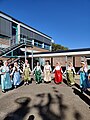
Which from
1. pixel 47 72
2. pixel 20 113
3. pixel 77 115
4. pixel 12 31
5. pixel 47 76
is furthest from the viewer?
pixel 12 31

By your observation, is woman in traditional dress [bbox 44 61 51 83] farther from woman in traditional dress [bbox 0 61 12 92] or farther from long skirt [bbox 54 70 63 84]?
woman in traditional dress [bbox 0 61 12 92]

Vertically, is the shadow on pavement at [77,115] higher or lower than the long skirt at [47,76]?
lower

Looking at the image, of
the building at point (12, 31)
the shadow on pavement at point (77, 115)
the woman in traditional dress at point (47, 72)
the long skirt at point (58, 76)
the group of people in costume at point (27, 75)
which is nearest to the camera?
the shadow on pavement at point (77, 115)

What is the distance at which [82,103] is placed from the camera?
642 centimetres

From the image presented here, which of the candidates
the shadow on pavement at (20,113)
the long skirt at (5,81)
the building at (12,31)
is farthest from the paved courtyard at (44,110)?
the building at (12,31)

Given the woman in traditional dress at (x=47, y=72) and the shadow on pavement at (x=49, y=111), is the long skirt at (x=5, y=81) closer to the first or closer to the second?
the shadow on pavement at (x=49, y=111)

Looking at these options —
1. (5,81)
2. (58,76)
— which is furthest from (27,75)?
(5,81)

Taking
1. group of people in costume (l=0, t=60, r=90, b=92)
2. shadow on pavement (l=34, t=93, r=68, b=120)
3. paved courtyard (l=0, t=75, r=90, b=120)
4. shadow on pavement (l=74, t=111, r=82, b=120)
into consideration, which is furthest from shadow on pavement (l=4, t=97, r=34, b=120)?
group of people in costume (l=0, t=60, r=90, b=92)

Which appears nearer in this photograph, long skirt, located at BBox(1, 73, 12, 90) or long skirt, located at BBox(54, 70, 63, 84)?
long skirt, located at BBox(1, 73, 12, 90)

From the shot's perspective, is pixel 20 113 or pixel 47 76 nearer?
pixel 20 113

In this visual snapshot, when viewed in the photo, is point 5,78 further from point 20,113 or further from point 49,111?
point 49,111

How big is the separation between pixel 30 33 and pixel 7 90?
1906 centimetres

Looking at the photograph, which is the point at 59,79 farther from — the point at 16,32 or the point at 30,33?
the point at 30,33

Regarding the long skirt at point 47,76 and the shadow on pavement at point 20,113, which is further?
the long skirt at point 47,76
